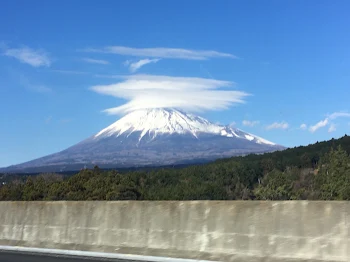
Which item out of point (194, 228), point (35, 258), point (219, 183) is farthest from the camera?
point (219, 183)

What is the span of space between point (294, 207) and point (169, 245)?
3.01 metres

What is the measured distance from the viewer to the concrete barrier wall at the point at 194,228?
9445 mm

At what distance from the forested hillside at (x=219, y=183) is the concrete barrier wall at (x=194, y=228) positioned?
69868 mm

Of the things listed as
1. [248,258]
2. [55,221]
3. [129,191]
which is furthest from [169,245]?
[129,191]

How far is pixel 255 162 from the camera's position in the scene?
14800 cm

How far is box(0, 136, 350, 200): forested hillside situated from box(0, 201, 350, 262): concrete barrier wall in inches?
2751

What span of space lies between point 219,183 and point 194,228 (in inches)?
4463

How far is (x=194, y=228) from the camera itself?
37.0 feet

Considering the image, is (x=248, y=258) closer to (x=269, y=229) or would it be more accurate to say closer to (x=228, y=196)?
(x=269, y=229)

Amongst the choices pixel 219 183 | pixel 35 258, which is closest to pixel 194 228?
pixel 35 258

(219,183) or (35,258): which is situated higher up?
(219,183)

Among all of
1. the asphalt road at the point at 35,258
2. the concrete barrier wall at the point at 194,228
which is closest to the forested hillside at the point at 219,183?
the concrete barrier wall at the point at 194,228

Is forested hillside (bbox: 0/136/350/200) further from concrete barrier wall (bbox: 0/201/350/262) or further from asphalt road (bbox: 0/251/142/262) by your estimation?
asphalt road (bbox: 0/251/142/262)

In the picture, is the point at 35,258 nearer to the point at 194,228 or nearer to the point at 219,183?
the point at 194,228
